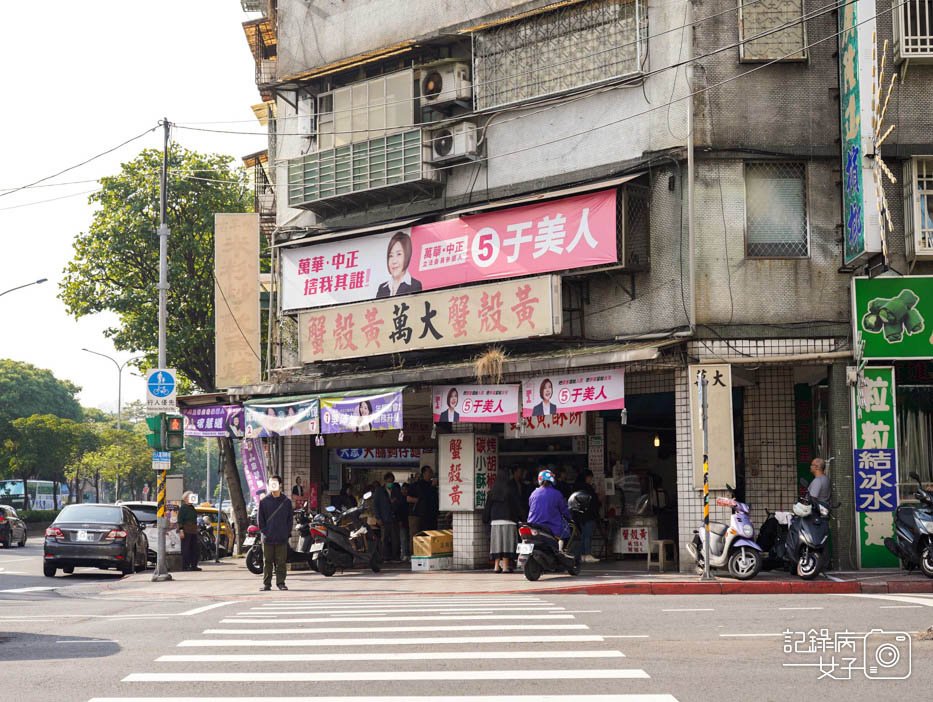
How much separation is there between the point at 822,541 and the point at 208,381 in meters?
26.7

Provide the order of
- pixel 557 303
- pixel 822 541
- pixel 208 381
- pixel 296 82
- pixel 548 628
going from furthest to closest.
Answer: pixel 208 381
pixel 296 82
pixel 557 303
pixel 822 541
pixel 548 628

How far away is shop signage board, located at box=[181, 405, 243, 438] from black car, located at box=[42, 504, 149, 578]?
2714 mm

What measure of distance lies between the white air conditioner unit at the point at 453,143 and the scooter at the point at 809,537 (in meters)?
9.40

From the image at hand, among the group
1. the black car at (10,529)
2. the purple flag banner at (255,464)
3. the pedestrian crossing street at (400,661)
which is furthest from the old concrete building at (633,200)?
the black car at (10,529)

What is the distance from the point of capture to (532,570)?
1809 centimetres

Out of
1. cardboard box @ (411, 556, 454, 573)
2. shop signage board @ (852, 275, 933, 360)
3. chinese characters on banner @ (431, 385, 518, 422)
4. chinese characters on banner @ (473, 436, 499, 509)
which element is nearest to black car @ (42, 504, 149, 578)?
cardboard box @ (411, 556, 454, 573)

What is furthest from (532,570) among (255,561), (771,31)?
(771,31)

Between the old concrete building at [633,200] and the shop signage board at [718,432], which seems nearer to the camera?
the shop signage board at [718,432]

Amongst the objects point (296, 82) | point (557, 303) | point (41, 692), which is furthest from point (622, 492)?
point (41, 692)

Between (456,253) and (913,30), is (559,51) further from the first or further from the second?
(913,30)

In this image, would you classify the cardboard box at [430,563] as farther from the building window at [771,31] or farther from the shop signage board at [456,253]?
the building window at [771,31]

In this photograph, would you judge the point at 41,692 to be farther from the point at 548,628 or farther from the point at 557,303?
the point at 557,303

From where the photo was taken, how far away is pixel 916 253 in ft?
59.9

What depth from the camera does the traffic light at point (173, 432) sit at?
21.2 meters
